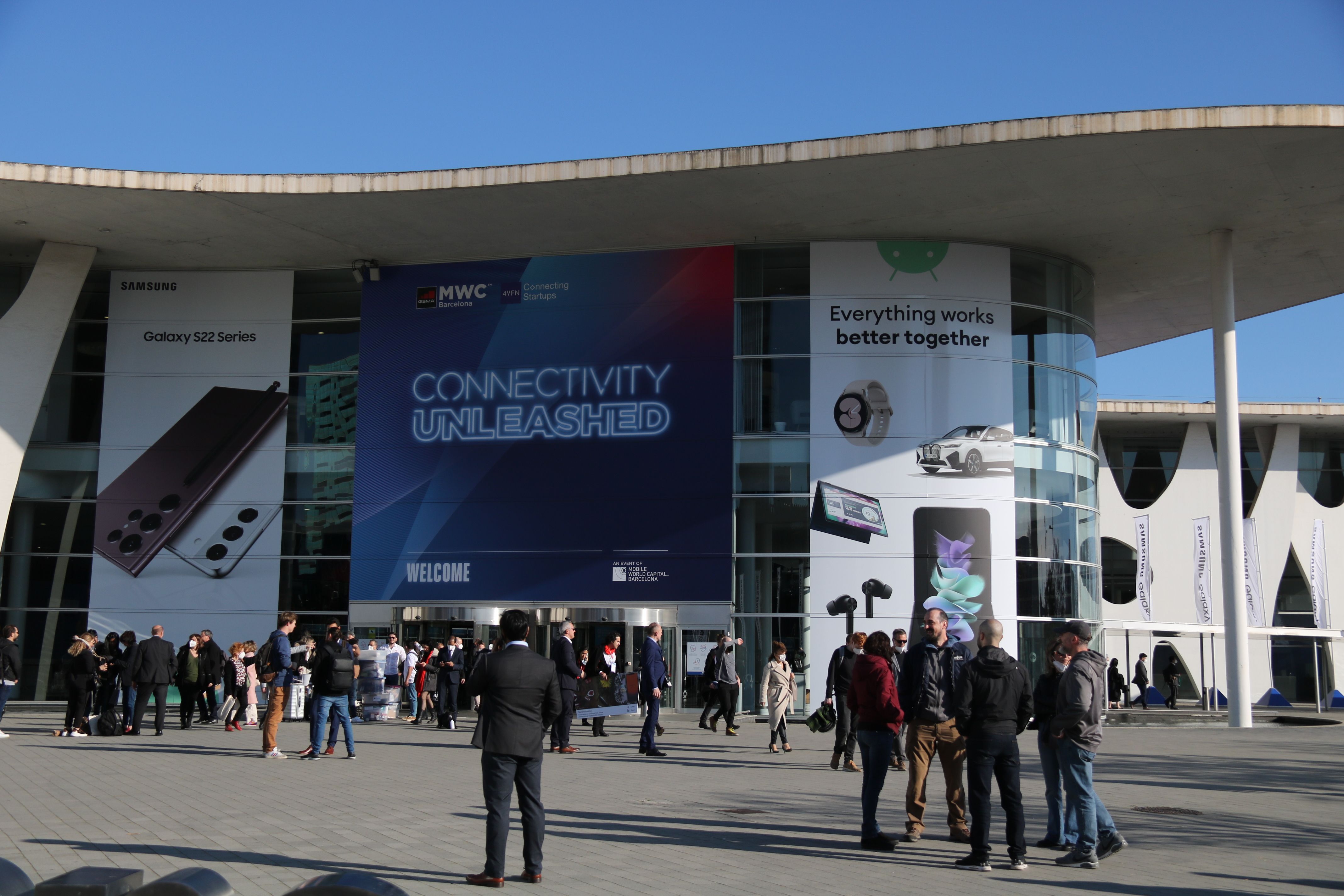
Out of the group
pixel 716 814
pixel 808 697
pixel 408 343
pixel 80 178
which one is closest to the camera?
→ pixel 716 814

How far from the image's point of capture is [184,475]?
87.2 feet

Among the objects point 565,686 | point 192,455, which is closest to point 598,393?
point 192,455

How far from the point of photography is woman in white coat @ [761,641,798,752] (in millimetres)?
16266

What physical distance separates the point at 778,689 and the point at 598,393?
411 inches

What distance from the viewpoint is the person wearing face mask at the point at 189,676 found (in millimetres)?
18609

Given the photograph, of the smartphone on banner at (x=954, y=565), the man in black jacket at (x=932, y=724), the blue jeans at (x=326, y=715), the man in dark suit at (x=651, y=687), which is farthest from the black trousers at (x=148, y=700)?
the smartphone on banner at (x=954, y=565)

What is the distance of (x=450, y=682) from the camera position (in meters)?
20.6

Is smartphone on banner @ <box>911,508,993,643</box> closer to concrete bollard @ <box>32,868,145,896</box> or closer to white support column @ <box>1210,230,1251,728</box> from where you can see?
white support column @ <box>1210,230,1251,728</box>

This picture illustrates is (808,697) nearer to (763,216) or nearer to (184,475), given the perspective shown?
(763,216)

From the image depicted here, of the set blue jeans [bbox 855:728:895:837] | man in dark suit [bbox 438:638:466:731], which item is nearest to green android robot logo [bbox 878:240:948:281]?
man in dark suit [bbox 438:638:466:731]

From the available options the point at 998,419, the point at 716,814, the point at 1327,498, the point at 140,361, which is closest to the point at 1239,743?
the point at 998,419

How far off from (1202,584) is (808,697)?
1542cm

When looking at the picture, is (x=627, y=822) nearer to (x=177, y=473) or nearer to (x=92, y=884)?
(x=92, y=884)

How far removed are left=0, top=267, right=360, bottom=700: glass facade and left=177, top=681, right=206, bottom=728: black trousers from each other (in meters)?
6.91
